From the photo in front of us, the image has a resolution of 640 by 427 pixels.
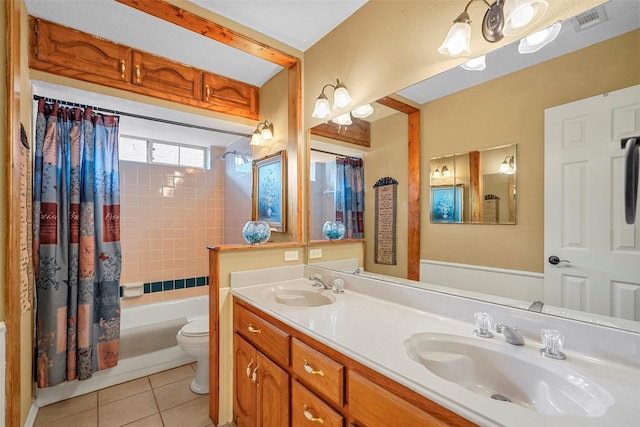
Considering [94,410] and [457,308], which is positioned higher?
[457,308]

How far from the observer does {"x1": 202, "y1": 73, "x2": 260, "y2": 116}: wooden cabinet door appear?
2.41 m

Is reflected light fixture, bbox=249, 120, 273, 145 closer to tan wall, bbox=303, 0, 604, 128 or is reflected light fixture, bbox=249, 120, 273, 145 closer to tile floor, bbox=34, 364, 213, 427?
tan wall, bbox=303, 0, 604, 128

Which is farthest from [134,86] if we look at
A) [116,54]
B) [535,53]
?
[535,53]

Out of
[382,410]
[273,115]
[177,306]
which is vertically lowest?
[177,306]

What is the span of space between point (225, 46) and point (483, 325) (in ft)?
7.61

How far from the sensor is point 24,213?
5.17 feet

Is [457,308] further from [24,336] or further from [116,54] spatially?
[116,54]

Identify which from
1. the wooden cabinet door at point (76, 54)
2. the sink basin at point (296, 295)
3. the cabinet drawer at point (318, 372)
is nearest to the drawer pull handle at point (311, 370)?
the cabinet drawer at point (318, 372)

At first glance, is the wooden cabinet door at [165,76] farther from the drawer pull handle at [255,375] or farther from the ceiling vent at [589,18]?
the ceiling vent at [589,18]

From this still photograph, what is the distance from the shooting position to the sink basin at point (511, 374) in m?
0.72

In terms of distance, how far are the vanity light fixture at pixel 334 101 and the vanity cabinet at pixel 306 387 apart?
4.33 ft

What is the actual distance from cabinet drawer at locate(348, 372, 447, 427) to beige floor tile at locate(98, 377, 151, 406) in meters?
2.03

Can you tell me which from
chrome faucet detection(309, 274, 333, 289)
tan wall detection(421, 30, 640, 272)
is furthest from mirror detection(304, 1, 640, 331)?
chrome faucet detection(309, 274, 333, 289)

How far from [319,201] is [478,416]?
5.24ft
